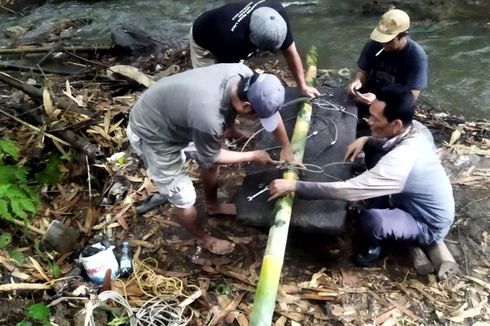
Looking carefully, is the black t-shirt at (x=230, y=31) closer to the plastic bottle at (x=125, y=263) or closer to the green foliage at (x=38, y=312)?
the plastic bottle at (x=125, y=263)

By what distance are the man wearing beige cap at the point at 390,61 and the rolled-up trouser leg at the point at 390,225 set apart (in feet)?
4.04

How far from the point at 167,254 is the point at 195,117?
6.15ft

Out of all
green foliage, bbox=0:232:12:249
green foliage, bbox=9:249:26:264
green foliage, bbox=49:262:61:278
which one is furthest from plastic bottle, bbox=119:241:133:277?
green foliage, bbox=0:232:12:249

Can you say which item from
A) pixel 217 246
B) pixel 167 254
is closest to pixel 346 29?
pixel 217 246

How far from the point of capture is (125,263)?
16.1 ft

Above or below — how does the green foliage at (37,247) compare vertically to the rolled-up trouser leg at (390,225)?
below

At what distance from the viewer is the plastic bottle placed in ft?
15.9

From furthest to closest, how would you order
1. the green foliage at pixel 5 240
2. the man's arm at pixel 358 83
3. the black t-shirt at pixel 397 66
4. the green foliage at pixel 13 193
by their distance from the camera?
1. the man's arm at pixel 358 83
2. the black t-shirt at pixel 397 66
3. the green foliage at pixel 5 240
4. the green foliage at pixel 13 193

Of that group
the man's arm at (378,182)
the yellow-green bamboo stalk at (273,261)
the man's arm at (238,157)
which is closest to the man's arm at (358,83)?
the yellow-green bamboo stalk at (273,261)

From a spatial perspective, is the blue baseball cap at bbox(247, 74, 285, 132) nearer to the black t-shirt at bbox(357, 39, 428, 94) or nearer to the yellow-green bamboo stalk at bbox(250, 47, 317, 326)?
the yellow-green bamboo stalk at bbox(250, 47, 317, 326)

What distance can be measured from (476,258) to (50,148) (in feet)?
17.4

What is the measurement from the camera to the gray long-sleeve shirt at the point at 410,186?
4.12 metres

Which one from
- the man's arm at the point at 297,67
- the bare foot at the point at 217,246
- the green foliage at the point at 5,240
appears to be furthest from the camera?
the man's arm at the point at 297,67

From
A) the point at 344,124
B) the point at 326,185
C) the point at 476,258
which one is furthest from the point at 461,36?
the point at 326,185
